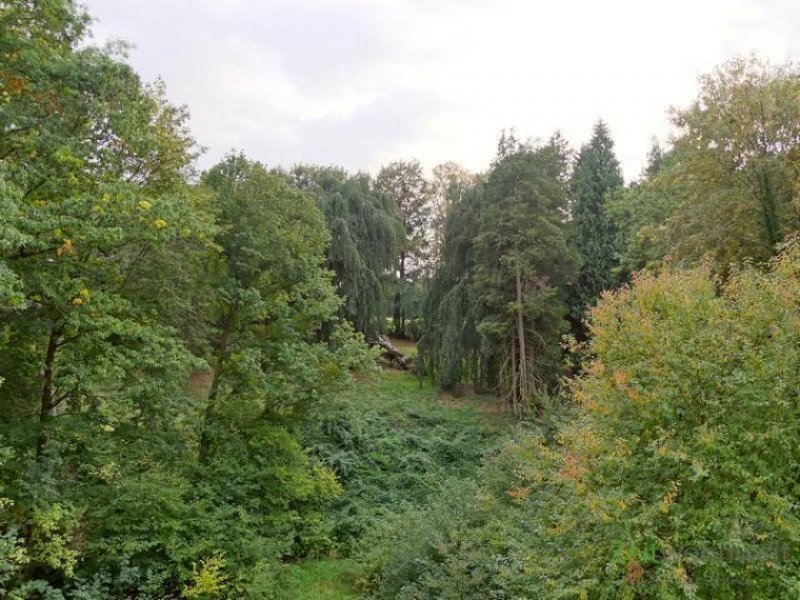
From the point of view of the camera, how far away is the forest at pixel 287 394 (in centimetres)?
513

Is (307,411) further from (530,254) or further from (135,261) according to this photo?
(530,254)

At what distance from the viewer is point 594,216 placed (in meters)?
22.1

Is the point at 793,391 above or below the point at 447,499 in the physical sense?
above

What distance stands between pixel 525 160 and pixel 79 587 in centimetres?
1479

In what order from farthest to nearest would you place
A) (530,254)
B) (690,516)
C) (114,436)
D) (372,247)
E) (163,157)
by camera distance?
1. (372,247)
2. (530,254)
3. (163,157)
4. (114,436)
5. (690,516)

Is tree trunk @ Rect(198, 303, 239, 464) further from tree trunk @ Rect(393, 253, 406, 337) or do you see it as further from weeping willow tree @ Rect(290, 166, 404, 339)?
tree trunk @ Rect(393, 253, 406, 337)

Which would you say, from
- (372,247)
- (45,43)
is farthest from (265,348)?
(372,247)

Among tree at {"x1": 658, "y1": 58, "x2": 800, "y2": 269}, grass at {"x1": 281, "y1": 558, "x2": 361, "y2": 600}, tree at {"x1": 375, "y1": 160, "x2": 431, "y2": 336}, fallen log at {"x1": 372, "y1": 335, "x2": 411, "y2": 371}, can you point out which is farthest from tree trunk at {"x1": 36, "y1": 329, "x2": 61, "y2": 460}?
tree at {"x1": 375, "y1": 160, "x2": 431, "y2": 336}

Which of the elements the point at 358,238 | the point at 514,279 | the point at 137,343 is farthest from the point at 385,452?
the point at 137,343

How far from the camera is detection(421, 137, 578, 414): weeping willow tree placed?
16.5 meters

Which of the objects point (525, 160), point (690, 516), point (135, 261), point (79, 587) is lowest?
point (79, 587)

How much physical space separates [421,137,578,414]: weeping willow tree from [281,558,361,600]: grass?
24.9 ft

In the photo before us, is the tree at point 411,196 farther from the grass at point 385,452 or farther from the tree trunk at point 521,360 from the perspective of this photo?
the tree trunk at point 521,360

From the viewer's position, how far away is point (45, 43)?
6.79 metres
